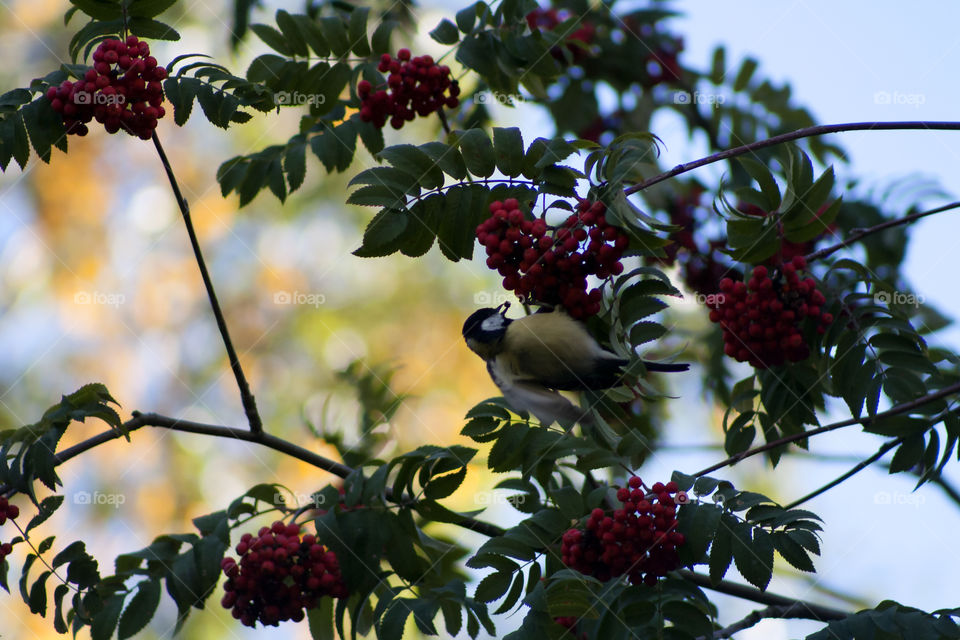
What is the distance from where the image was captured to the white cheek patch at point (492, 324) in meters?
2.17

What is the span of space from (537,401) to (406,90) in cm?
123

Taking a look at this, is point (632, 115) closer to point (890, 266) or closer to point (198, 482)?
point (890, 266)

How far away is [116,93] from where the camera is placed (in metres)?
2.06

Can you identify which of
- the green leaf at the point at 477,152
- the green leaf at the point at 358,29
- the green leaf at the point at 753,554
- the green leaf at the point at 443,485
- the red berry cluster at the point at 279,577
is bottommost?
the red berry cluster at the point at 279,577

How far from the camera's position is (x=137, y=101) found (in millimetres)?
2102

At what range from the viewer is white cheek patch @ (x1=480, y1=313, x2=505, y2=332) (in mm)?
2174

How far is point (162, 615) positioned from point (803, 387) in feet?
22.5

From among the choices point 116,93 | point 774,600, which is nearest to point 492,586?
point 774,600

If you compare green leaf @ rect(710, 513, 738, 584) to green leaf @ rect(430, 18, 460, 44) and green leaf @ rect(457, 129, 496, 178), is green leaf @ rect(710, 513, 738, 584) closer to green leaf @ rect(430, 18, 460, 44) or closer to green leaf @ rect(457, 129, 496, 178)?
green leaf @ rect(457, 129, 496, 178)

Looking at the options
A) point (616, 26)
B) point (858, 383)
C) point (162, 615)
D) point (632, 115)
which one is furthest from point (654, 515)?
point (162, 615)

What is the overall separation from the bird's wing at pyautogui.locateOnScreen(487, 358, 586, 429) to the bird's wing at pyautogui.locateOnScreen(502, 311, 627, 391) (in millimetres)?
26

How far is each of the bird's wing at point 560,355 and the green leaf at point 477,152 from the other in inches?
15.3

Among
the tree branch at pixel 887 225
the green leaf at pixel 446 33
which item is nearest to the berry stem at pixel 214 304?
the green leaf at pixel 446 33

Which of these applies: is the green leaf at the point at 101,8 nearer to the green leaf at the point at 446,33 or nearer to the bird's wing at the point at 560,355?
the green leaf at the point at 446,33
